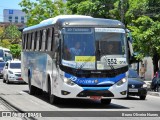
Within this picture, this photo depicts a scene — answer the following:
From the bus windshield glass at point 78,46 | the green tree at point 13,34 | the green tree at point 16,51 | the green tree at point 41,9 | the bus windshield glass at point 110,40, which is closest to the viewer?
the bus windshield glass at point 78,46

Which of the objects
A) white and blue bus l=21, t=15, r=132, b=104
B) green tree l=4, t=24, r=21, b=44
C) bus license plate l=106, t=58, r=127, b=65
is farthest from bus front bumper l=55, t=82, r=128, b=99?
green tree l=4, t=24, r=21, b=44

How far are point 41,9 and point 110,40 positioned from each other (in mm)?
41507

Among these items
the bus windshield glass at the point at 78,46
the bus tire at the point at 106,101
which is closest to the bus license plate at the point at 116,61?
the bus windshield glass at the point at 78,46

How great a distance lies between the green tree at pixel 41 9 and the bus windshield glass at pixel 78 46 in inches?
1587

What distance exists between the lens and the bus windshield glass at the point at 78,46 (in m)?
15.9

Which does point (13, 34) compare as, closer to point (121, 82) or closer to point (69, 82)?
point (121, 82)

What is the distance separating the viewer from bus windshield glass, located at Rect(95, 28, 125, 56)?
16188 mm

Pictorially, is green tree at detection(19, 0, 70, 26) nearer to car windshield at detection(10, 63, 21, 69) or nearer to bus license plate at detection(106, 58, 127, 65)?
car windshield at detection(10, 63, 21, 69)

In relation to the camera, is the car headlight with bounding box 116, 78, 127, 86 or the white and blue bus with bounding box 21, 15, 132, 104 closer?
the white and blue bus with bounding box 21, 15, 132, 104

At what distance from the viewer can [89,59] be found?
1595 cm

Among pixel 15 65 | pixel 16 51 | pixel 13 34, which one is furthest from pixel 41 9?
pixel 13 34

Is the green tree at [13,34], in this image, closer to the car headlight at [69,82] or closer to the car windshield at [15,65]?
the car windshield at [15,65]

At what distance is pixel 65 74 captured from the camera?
51.9ft

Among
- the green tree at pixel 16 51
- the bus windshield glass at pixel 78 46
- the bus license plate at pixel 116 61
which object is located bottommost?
the green tree at pixel 16 51
